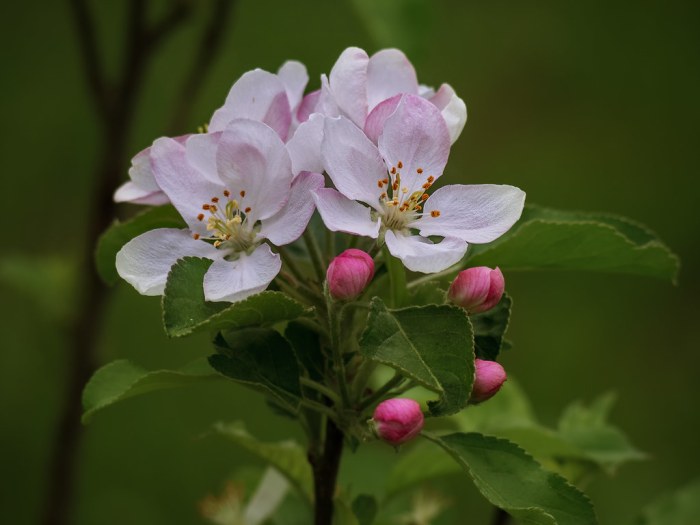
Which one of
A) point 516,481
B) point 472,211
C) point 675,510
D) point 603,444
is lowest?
point 675,510

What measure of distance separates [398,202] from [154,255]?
249mm

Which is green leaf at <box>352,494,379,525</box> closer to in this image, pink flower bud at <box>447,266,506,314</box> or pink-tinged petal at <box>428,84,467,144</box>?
pink flower bud at <box>447,266,506,314</box>

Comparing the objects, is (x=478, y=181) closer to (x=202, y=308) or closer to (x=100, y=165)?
(x=100, y=165)

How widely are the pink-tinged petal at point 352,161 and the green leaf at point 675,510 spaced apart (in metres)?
0.67

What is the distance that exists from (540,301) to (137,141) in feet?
4.70

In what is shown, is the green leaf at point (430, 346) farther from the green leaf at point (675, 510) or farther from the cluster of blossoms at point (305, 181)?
the green leaf at point (675, 510)

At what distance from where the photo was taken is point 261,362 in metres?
0.93

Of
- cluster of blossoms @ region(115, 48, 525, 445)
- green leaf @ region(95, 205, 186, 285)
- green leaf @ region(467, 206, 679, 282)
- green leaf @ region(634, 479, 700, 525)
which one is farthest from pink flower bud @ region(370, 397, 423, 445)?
green leaf @ region(634, 479, 700, 525)

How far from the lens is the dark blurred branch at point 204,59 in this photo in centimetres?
175

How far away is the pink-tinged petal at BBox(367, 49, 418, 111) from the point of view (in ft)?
3.53

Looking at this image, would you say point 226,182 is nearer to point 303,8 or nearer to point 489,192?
point 489,192

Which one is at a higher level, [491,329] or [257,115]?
[257,115]

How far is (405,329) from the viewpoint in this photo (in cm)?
88

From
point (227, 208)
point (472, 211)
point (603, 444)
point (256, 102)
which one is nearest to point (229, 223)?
point (227, 208)
